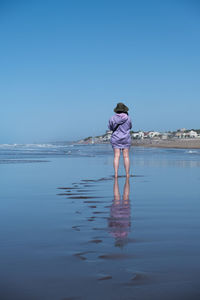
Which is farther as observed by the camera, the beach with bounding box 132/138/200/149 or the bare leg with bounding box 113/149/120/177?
the beach with bounding box 132/138/200/149

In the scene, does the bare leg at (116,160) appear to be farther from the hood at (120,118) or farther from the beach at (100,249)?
the beach at (100,249)

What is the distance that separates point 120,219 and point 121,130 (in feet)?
14.0

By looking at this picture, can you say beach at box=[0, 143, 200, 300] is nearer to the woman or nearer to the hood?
the woman

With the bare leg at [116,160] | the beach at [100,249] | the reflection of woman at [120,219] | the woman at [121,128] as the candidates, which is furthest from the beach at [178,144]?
the beach at [100,249]

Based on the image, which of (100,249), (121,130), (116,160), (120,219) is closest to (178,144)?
(121,130)

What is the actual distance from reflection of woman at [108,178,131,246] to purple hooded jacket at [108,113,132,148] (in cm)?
266

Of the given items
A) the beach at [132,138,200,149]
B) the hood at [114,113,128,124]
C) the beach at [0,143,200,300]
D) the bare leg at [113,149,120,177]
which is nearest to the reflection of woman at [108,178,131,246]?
the beach at [0,143,200,300]

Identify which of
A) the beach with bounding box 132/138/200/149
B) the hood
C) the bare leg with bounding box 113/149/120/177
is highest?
the hood

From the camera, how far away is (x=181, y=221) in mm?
2855

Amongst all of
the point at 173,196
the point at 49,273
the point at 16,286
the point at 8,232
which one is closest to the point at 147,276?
the point at 49,273

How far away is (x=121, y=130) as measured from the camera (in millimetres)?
7023

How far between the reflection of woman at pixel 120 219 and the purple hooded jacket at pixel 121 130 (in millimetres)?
2663

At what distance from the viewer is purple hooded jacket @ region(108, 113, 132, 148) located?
274 inches

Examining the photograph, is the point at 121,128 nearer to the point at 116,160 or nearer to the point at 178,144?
the point at 116,160
